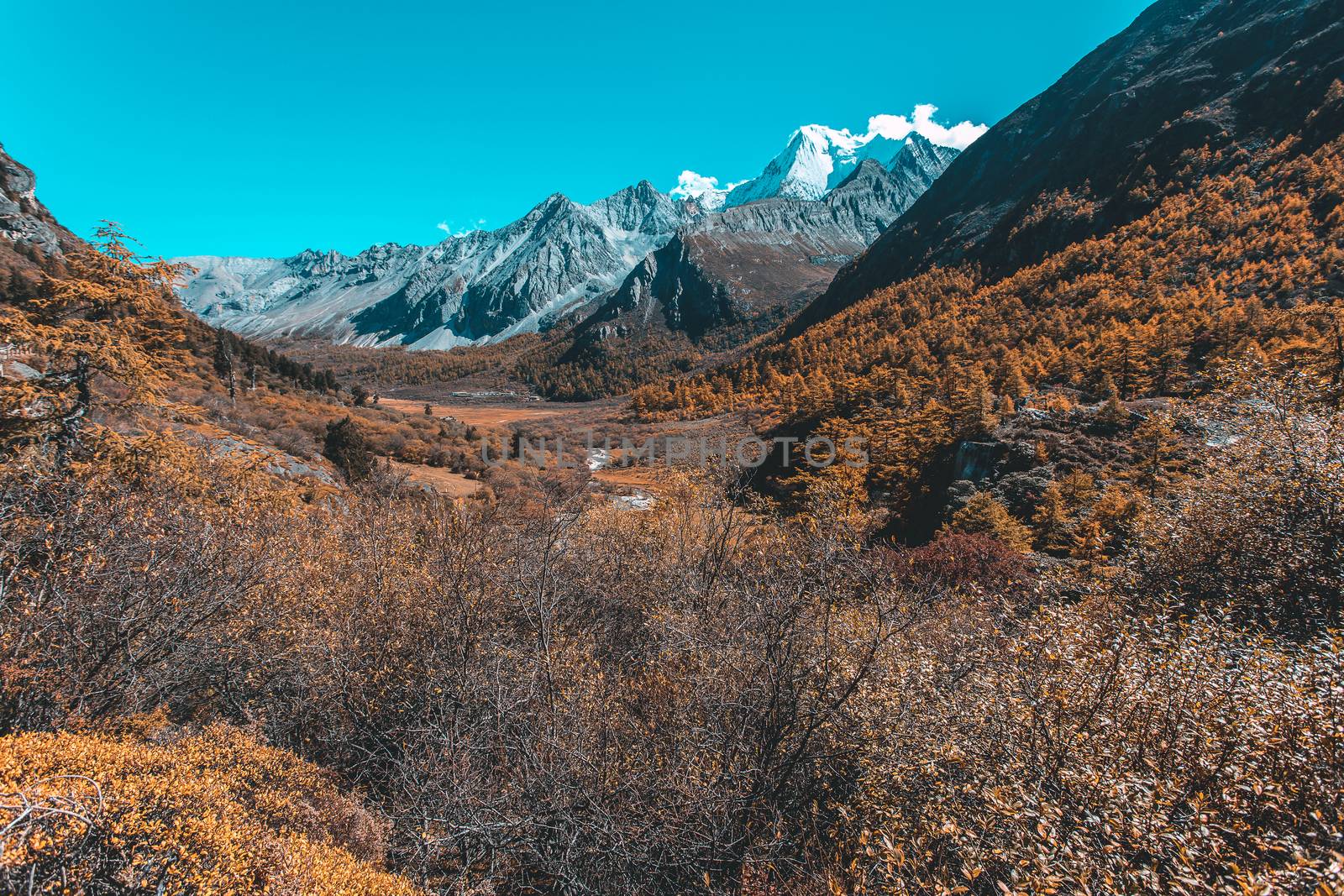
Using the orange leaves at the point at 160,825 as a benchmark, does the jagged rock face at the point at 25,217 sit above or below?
above

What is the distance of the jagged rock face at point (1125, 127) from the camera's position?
6556cm

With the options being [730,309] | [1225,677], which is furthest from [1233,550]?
[730,309]

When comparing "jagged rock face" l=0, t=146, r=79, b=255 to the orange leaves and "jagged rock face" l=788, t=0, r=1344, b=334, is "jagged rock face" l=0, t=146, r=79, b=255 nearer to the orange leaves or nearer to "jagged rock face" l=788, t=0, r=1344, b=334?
the orange leaves

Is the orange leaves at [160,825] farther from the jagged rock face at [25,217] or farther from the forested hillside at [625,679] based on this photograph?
the jagged rock face at [25,217]

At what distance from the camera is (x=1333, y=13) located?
2680 inches

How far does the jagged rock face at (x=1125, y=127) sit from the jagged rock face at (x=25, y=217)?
118071 mm

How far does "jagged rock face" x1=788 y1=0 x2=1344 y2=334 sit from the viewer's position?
65562mm

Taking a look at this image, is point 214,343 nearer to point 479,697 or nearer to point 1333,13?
point 479,697

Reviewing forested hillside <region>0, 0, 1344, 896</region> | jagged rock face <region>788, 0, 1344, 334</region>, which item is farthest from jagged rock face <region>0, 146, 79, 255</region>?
jagged rock face <region>788, 0, 1344, 334</region>

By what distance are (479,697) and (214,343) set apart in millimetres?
55009

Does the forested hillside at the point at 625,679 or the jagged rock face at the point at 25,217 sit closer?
the forested hillside at the point at 625,679

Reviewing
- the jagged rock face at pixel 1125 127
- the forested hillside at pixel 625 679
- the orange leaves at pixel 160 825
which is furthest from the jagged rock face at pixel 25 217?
the jagged rock face at pixel 1125 127

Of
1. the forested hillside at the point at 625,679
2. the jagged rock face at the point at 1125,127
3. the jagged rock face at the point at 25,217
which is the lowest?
the forested hillside at the point at 625,679

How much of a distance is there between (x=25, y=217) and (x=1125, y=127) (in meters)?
155
